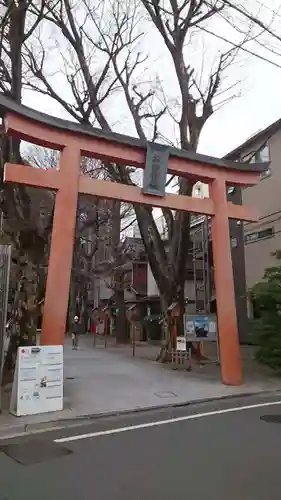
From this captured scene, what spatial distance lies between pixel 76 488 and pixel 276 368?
31.4 ft

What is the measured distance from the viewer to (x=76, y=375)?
13.0m

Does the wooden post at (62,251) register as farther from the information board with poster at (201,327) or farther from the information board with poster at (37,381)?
the information board with poster at (201,327)

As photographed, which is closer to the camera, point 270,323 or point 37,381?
point 37,381

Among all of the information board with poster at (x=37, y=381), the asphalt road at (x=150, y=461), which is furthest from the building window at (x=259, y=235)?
the information board with poster at (x=37, y=381)

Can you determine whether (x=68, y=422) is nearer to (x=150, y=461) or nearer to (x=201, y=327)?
(x=150, y=461)

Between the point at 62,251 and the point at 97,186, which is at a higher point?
the point at 97,186

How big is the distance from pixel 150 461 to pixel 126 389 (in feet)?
18.2

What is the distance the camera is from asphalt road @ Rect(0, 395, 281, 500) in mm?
4512

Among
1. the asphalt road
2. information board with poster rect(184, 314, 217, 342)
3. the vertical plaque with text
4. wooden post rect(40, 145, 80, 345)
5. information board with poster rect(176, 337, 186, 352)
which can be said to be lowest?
the asphalt road

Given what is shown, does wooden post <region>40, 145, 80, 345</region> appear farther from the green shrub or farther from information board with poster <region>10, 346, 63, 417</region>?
the green shrub

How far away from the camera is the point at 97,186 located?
433 inches

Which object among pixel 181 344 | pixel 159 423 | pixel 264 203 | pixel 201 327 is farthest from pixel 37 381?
pixel 264 203

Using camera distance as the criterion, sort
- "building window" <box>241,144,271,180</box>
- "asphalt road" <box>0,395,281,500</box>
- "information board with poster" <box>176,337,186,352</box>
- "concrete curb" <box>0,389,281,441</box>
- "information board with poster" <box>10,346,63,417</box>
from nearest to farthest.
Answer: "asphalt road" <box>0,395,281,500</box>, "concrete curb" <box>0,389,281,441</box>, "information board with poster" <box>10,346,63,417</box>, "information board with poster" <box>176,337,186,352</box>, "building window" <box>241,144,271,180</box>

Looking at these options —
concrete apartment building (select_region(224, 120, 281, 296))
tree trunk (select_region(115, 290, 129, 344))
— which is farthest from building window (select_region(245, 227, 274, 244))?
tree trunk (select_region(115, 290, 129, 344))
